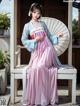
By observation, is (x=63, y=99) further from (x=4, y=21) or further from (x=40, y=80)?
(x=4, y=21)

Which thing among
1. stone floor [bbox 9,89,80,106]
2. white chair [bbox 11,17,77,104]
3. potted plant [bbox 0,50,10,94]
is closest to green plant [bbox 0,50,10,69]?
potted plant [bbox 0,50,10,94]

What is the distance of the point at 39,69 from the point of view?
672cm

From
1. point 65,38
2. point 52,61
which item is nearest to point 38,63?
point 52,61

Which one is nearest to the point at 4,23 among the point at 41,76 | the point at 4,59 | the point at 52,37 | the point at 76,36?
the point at 4,59

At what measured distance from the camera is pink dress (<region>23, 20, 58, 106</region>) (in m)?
6.74

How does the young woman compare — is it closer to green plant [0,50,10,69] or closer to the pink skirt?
the pink skirt

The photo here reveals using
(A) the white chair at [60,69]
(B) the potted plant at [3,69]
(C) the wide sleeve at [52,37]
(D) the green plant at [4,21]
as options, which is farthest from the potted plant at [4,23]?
(C) the wide sleeve at [52,37]

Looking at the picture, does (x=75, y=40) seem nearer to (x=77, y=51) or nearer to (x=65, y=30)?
(x=77, y=51)

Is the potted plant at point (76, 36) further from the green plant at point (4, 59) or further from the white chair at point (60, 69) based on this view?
the white chair at point (60, 69)

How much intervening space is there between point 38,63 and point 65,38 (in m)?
0.76

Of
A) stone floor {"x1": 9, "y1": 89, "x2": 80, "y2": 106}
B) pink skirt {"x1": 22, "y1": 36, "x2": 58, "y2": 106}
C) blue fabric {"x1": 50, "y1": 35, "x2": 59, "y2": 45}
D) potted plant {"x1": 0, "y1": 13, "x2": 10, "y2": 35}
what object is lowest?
stone floor {"x1": 9, "y1": 89, "x2": 80, "y2": 106}

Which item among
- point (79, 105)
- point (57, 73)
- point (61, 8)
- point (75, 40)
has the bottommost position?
point (79, 105)

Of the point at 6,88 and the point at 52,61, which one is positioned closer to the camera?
the point at 52,61

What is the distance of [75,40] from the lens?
906 cm
